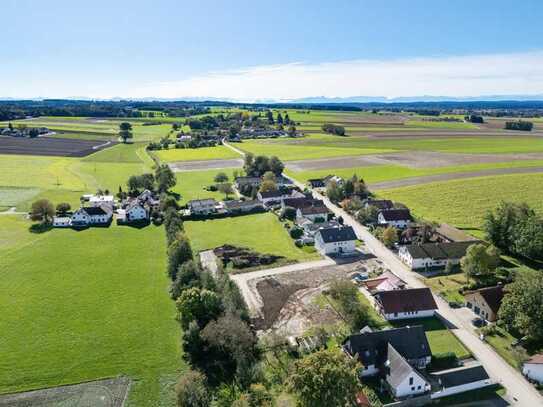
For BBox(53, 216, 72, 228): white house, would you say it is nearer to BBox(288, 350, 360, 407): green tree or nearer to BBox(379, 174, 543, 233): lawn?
BBox(288, 350, 360, 407): green tree

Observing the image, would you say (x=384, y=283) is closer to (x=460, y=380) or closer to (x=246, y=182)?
(x=460, y=380)

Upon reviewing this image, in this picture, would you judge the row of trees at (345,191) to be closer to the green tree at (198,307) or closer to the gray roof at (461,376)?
the green tree at (198,307)

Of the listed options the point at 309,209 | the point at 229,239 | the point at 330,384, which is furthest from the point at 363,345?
the point at 309,209

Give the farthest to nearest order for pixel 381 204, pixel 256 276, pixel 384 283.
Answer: pixel 381 204
pixel 256 276
pixel 384 283

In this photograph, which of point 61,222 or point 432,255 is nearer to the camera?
point 432,255

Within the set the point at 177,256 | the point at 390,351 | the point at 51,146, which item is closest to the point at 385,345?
the point at 390,351

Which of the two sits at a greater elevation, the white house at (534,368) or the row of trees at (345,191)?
the row of trees at (345,191)

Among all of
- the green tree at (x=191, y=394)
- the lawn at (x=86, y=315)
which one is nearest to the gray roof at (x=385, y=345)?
the green tree at (x=191, y=394)
